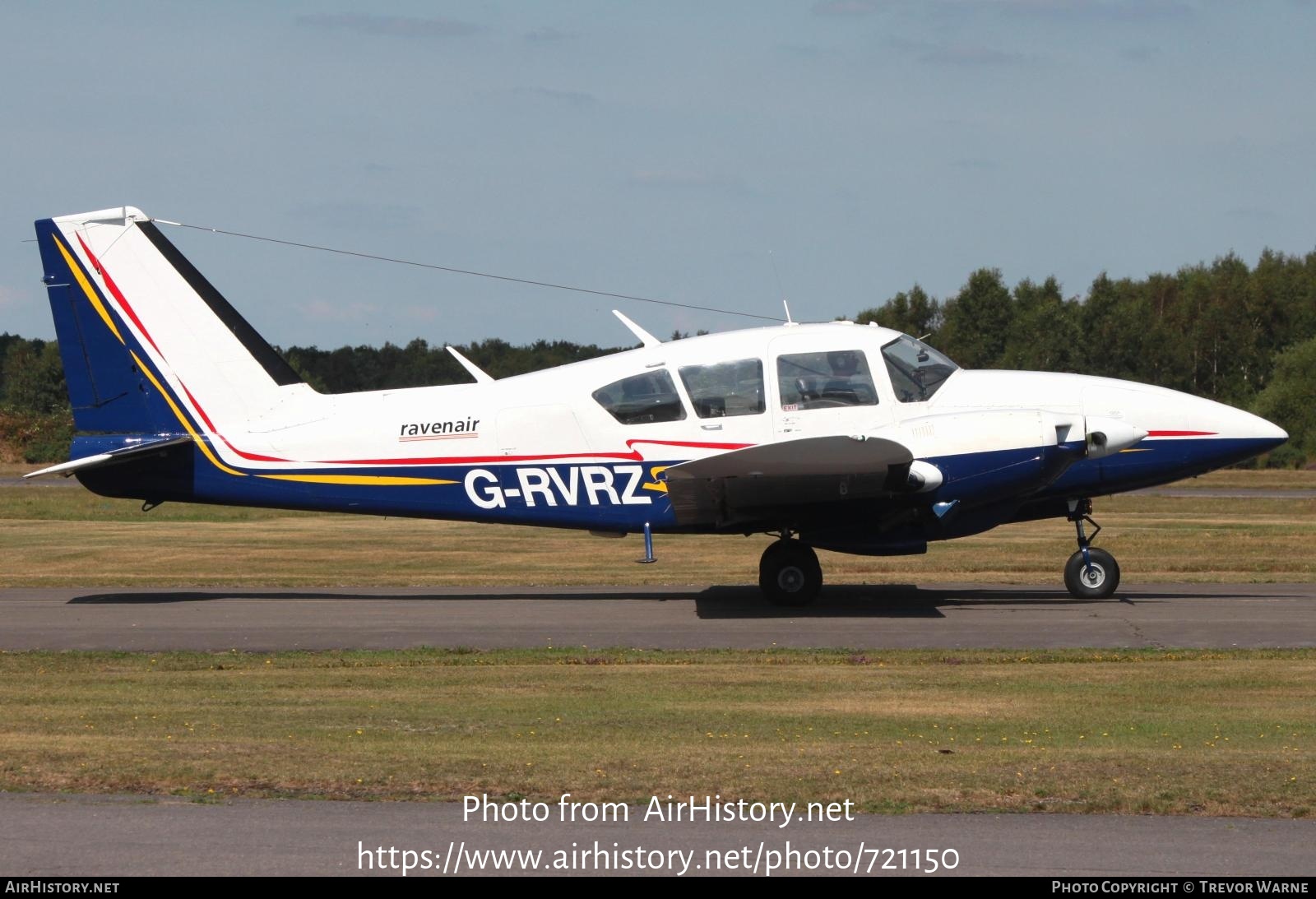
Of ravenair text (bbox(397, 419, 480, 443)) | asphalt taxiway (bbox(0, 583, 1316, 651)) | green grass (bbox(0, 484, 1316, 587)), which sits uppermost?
ravenair text (bbox(397, 419, 480, 443))

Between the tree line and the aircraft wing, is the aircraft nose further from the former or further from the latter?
the tree line

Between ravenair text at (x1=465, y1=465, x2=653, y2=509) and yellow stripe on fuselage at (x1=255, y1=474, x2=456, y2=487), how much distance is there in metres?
0.43

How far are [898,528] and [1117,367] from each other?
55757mm

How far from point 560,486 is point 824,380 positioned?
3.42 metres

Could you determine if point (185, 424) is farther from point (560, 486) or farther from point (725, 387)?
point (725, 387)

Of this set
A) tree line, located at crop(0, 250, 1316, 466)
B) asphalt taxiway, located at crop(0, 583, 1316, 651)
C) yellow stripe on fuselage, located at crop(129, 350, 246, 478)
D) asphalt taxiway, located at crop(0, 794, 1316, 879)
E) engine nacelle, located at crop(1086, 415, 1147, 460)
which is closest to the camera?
asphalt taxiway, located at crop(0, 794, 1316, 879)

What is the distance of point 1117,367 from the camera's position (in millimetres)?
67750

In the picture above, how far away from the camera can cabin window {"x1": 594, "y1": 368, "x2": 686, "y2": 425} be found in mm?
16219

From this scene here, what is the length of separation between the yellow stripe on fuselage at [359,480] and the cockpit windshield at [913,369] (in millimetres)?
5461

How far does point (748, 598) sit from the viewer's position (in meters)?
17.5

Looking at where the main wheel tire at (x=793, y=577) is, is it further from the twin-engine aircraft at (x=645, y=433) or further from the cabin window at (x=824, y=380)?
the cabin window at (x=824, y=380)

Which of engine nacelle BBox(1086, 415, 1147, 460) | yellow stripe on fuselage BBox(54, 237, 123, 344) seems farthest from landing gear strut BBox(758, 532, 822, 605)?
yellow stripe on fuselage BBox(54, 237, 123, 344)

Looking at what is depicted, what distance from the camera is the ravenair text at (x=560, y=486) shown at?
16.5 metres
